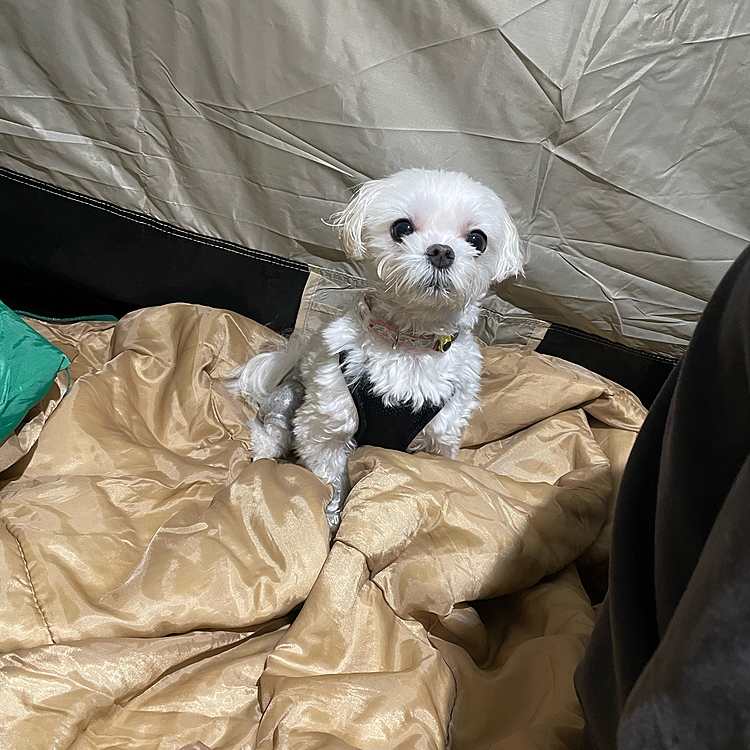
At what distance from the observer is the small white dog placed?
3.09 ft

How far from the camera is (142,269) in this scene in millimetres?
1346

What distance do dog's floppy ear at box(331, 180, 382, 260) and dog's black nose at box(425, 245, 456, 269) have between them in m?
0.13

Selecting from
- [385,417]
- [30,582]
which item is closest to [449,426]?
[385,417]

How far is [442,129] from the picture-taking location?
3.57 feet

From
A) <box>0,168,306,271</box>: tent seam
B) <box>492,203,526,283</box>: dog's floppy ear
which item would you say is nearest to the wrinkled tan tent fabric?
<box>0,168,306,271</box>: tent seam

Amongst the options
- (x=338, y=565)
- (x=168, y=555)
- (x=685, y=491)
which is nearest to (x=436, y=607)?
(x=338, y=565)

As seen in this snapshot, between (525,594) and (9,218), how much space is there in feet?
4.21

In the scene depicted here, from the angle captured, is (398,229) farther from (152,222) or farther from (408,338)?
(152,222)

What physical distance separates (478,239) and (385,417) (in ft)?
1.11

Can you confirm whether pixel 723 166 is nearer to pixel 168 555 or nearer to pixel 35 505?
pixel 168 555

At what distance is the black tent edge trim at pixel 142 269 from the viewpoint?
1.29 meters

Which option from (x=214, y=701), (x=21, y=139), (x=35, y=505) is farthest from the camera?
(x=21, y=139)

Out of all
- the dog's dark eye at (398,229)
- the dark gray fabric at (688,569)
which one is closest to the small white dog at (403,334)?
the dog's dark eye at (398,229)

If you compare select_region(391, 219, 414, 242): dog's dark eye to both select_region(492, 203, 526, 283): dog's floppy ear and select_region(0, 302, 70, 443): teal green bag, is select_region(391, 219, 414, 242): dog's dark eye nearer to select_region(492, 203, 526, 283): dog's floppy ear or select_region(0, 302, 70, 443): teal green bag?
select_region(492, 203, 526, 283): dog's floppy ear
